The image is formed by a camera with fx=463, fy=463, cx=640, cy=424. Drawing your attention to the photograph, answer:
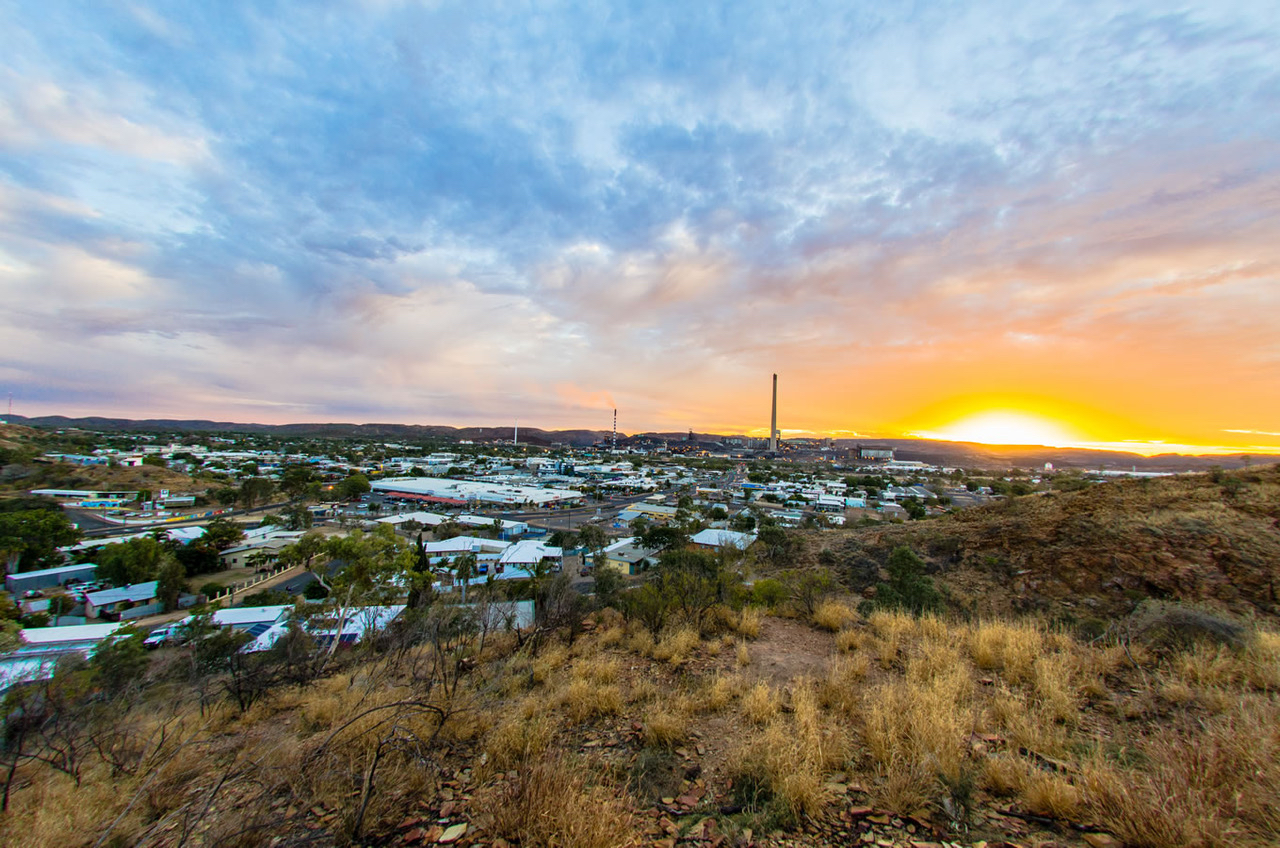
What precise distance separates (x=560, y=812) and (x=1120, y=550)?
13662mm

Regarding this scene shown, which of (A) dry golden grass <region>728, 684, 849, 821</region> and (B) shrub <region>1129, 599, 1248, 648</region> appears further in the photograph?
(B) shrub <region>1129, 599, 1248, 648</region>

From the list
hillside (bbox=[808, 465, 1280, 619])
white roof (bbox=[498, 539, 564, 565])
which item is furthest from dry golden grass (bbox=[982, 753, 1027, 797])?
white roof (bbox=[498, 539, 564, 565])

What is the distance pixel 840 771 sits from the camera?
3.33 meters

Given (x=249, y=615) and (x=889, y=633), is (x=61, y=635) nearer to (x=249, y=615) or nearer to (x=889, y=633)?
(x=249, y=615)

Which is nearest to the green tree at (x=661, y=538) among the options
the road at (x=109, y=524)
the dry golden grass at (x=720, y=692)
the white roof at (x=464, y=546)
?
the white roof at (x=464, y=546)

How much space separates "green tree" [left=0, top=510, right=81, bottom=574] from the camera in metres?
25.1

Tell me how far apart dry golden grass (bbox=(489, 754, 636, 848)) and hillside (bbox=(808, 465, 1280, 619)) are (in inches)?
374

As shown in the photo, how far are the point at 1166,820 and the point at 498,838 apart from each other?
137 inches

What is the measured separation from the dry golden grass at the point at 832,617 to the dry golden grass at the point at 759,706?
3.56m

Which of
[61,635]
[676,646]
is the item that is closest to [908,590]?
[676,646]

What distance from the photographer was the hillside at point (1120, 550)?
29.2 feet

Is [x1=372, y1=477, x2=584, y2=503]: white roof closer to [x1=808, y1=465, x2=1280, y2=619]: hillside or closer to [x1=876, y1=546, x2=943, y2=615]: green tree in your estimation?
[x1=808, y1=465, x2=1280, y2=619]: hillside

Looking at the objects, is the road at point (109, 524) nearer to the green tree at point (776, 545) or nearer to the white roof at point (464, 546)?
the white roof at point (464, 546)

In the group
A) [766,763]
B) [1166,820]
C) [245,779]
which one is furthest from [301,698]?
[1166,820]
